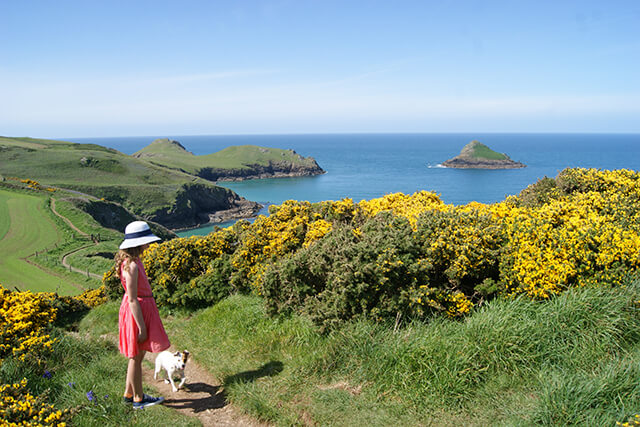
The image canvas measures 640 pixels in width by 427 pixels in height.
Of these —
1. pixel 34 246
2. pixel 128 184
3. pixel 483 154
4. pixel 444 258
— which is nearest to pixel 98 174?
pixel 128 184

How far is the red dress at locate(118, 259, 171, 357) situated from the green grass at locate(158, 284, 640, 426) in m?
1.24

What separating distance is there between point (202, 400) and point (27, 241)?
175 feet

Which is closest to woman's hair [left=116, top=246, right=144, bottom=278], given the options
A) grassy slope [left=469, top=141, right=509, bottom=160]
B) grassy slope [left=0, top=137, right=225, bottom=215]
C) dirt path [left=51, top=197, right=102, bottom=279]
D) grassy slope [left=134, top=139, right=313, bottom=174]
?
dirt path [left=51, top=197, right=102, bottom=279]

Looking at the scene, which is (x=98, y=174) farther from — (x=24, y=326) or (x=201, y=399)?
(x=201, y=399)

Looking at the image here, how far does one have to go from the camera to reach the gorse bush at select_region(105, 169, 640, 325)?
586cm

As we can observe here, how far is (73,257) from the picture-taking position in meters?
41.8

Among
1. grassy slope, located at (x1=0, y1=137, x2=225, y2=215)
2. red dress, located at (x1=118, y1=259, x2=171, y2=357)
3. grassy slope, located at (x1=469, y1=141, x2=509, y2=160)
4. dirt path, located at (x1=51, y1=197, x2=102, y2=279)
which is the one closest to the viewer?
red dress, located at (x1=118, y1=259, x2=171, y2=357)

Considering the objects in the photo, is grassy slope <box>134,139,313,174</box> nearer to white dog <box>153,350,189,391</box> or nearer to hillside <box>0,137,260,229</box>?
hillside <box>0,137,260,229</box>

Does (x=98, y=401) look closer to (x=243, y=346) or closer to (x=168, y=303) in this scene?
(x=243, y=346)

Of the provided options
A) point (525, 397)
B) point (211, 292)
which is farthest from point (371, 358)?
point (211, 292)

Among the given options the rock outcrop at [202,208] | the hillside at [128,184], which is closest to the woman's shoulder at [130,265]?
the rock outcrop at [202,208]

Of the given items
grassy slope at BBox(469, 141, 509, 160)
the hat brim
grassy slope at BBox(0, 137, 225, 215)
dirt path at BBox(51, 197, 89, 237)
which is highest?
grassy slope at BBox(469, 141, 509, 160)

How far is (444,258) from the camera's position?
263 inches

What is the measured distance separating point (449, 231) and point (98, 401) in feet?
18.1
